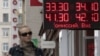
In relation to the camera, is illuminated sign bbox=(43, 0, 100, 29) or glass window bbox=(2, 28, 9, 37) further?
glass window bbox=(2, 28, 9, 37)

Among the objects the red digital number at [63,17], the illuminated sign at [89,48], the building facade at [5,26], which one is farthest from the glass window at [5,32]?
the red digital number at [63,17]

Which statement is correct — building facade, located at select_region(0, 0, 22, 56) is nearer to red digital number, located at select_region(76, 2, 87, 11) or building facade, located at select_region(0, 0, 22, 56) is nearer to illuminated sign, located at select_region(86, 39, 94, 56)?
illuminated sign, located at select_region(86, 39, 94, 56)

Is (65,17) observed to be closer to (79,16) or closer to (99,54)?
(79,16)

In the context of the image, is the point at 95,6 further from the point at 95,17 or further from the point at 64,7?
the point at 64,7

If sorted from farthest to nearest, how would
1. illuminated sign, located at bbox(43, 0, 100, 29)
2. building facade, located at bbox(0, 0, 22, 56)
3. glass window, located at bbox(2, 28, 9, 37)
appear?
glass window, located at bbox(2, 28, 9, 37) → building facade, located at bbox(0, 0, 22, 56) → illuminated sign, located at bbox(43, 0, 100, 29)

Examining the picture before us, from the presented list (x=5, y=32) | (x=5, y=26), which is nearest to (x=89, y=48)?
(x=5, y=26)

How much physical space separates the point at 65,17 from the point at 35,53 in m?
3.90

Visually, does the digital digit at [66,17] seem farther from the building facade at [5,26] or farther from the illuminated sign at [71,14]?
the building facade at [5,26]

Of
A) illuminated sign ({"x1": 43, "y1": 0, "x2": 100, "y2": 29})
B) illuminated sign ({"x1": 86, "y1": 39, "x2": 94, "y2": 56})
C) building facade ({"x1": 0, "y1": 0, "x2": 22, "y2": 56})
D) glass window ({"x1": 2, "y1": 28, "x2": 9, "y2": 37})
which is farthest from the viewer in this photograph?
glass window ({"x1": 2, "y1": 28, "x2": 9, "y2": 37})

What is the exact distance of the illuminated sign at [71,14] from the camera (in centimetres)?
974

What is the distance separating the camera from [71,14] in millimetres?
9828

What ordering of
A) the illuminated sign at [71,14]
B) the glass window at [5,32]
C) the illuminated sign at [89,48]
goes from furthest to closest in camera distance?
the glass window at [5,32] < the illuminated sign at [89,48] < the illuminated sign at [71,14]

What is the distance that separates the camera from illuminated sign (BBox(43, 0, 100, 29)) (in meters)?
9.74

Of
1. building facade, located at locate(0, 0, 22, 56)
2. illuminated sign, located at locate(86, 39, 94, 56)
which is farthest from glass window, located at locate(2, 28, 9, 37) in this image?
illuminated sign, located at locate(86, 39, 94, 56)
